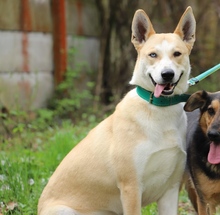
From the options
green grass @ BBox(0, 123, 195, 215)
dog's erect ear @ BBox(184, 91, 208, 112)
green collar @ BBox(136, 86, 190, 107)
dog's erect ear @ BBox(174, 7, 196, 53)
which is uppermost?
dog's erect ear @ BBox(174, 7, 196, 53)

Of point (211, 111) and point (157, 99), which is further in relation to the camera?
point (211, 111)

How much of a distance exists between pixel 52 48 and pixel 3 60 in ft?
3.69

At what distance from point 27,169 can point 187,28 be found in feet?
6.97

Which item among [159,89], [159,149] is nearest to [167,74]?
[159,89]

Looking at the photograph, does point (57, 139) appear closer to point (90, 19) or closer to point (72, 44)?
point (72, 44)

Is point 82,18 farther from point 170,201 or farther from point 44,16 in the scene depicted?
point 170,201

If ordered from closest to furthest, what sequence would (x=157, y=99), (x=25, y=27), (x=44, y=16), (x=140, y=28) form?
(x=157, y=99), (x=140, y=28), (x=25, y=27), (x=44, y=16)

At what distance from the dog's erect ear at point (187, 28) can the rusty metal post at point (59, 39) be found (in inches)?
194

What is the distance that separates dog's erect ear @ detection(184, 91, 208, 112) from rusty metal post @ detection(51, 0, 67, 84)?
4882 mm

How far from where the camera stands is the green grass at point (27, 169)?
4805mm

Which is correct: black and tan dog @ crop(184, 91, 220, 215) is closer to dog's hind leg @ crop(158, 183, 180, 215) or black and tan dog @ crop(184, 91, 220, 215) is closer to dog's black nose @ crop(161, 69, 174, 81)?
dog's hind leg @ crop(158, 183, 180, 215)

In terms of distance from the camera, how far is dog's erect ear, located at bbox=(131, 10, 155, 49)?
14.2 feet

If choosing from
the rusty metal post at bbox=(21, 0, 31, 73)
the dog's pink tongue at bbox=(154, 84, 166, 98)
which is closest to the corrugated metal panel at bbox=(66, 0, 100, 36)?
the rusty metal post at bbox=(21, 0, 31, 73)

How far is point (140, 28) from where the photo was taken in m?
4.37
